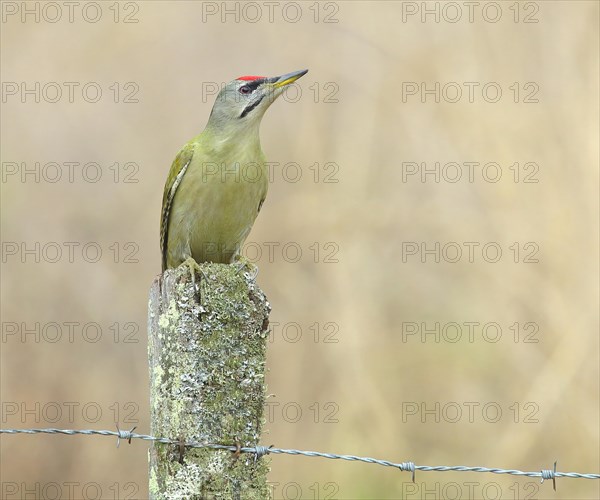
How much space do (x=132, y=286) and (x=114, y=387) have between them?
751 millimetres

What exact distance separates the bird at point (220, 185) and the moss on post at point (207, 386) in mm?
1697

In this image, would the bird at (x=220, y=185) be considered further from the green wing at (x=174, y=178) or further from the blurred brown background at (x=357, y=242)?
the blurred brown background at (x=357, y=242)

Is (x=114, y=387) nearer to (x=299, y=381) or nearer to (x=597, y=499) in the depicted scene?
(x=299, y=381)

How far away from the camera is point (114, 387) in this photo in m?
6.81

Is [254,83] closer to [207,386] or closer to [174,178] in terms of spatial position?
[174,178]

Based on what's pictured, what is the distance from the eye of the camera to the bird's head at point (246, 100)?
→ 5.02 m

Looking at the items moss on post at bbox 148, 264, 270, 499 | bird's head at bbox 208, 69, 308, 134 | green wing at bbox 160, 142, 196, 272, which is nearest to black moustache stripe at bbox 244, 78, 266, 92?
bird's head at bbox 208, 69, 308, 134

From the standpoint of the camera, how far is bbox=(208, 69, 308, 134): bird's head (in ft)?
16.5

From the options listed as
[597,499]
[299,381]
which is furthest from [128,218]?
[597,499]

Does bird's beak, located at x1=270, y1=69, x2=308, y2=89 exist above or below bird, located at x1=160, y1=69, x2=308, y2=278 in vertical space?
above

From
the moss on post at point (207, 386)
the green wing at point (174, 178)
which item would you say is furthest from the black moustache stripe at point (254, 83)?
the moss on post at point (207, 386)

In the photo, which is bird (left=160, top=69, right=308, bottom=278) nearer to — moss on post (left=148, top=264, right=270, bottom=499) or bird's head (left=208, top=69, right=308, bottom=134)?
bird's head (left=208, top=69, right=308, bottom=134)

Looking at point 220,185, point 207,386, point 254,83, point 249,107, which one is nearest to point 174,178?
point 220,185

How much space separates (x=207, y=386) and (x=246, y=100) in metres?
2.45
